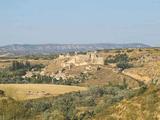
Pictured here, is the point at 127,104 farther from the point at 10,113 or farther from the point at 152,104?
the point at 10,113

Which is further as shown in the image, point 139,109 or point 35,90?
point 35,90

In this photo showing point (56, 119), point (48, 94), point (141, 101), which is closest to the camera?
point (141, 101)

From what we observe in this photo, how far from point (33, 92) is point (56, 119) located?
92.2 meters

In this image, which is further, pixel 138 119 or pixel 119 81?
pixel 119 81

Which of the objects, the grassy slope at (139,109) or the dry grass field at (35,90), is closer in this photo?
the grassy slope at (139,109)

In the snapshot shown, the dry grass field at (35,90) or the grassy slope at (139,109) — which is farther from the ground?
the grassy slope at (139,109)

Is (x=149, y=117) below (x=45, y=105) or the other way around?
the other way around

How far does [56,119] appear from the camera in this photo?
76.9 metres

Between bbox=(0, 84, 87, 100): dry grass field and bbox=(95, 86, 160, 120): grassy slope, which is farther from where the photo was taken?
bbox=(0, 84, 87, 100): dry grass field

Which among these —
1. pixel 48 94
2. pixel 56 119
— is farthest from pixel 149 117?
pixel 48 94

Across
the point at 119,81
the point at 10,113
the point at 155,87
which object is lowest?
the point at 119,81

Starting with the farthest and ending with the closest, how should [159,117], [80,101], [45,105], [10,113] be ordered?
[80,101] < [45,105] < [10,113] < [159,117]

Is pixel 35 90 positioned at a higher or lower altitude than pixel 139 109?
lower

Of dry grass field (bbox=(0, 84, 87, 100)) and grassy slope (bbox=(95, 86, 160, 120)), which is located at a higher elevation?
grassy slope (bbox=(95, 86, 160, 120))
